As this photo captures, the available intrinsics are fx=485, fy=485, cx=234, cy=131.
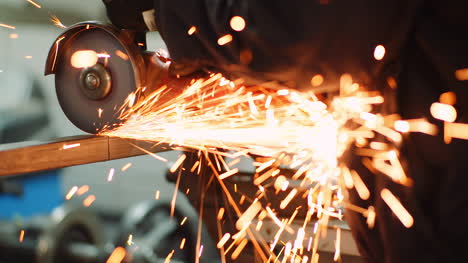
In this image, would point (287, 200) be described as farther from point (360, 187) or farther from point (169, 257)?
point (360, 187)

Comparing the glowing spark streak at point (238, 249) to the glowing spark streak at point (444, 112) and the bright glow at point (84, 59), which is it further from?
the glowing spark streak at point (444, 112)

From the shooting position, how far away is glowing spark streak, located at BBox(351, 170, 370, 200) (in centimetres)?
81

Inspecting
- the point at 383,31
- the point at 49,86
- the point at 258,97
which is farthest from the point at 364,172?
the point at 49,86

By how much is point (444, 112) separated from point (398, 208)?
0.16 m

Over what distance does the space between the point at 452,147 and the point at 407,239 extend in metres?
0.16

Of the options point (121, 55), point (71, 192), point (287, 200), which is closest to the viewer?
point (121, 55)

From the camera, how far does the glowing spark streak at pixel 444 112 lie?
0.72 m

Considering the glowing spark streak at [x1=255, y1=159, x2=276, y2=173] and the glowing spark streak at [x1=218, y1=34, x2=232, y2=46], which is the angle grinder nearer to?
the glowing spark streak at [x1=218, y1=34, x2=232, y2=46]

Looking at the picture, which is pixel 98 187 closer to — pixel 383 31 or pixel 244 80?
pixel 244 80

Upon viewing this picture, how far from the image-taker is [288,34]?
0.77 metres

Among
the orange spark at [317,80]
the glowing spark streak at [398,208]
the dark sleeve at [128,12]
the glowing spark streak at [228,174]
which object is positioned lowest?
the glowing spark streak at [228,174]

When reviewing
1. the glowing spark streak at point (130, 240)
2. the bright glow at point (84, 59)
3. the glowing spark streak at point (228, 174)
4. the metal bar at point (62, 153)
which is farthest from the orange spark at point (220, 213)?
the bright glow at point (84, 59)

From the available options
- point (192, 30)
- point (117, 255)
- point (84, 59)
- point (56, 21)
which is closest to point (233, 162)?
point (117, 255)

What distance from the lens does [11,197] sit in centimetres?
217
